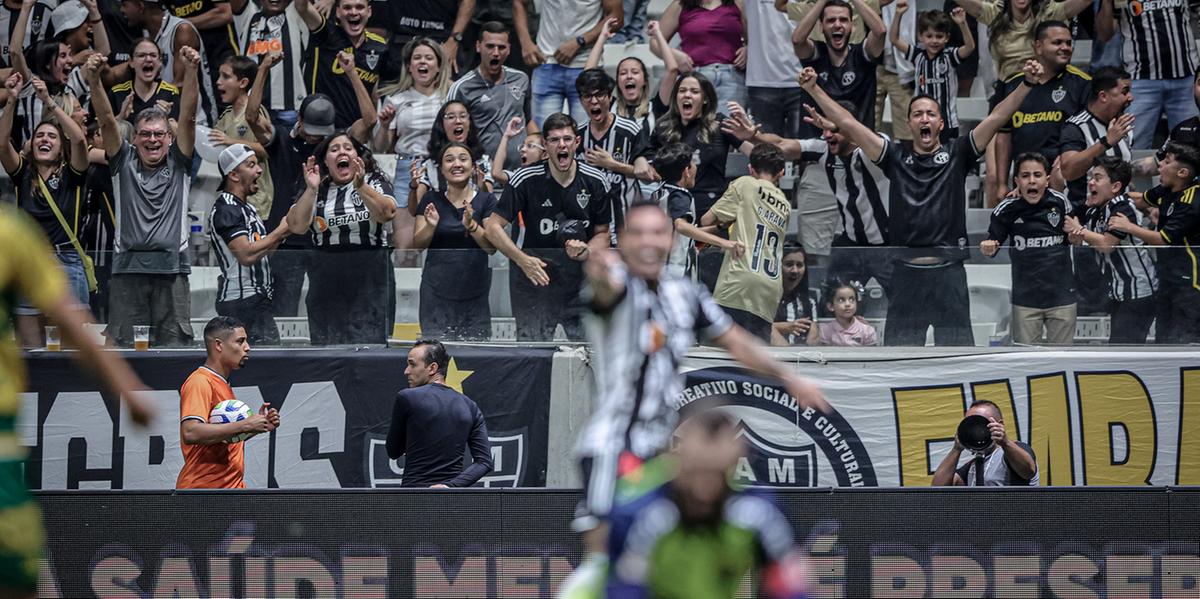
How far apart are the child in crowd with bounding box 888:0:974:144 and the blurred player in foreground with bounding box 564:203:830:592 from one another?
9709mm

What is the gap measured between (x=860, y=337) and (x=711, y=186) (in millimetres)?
2207

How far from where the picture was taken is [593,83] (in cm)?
1455

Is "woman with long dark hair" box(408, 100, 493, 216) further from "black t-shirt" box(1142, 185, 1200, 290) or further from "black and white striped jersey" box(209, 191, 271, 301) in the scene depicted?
"black t-shirt" box(1142, 185, 1200, 290)

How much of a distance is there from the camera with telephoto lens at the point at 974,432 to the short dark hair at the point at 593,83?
5.45 meters

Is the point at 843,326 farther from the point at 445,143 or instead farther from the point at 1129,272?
the point at 445,143

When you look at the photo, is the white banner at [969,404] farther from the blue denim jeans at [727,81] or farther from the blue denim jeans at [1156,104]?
the blue denim jeans at [1156,104]

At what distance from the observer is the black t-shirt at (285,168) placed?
14469mm

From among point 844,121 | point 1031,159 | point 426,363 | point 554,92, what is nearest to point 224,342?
point 426,363

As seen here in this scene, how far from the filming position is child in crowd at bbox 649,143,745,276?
12766 mm

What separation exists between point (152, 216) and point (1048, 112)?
9.06 meters

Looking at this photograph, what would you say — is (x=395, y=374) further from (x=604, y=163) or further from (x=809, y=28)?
(x=809, y=28)

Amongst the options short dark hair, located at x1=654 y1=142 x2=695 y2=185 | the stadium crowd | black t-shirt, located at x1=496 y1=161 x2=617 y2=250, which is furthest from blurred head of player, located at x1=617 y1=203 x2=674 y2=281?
short dark hair, located at x1=654 y1=142 x2=695 y2=185

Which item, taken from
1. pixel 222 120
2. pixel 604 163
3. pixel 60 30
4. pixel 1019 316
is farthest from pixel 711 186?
pixel 60 30

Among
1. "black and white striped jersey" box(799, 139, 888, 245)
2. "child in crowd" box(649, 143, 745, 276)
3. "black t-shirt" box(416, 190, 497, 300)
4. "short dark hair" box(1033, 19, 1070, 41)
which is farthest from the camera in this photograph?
"short dark hair" box(1033, 19, 1070, 41)
